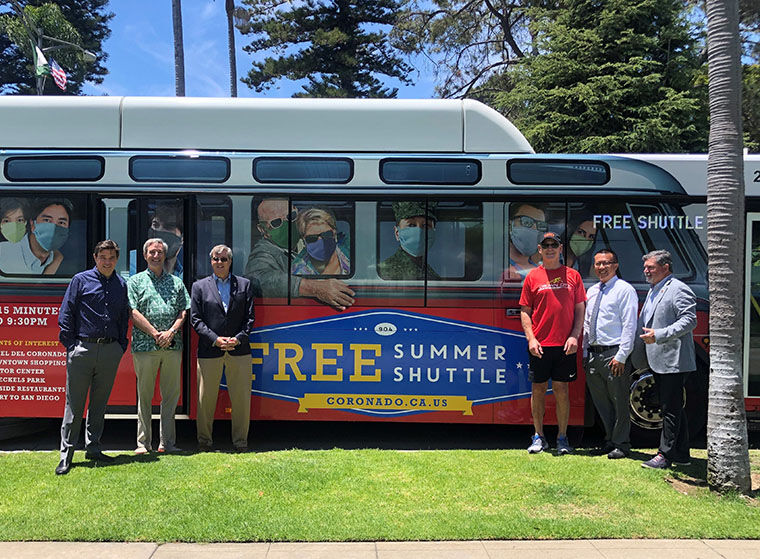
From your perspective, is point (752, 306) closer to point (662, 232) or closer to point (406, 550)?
point (662, 232)

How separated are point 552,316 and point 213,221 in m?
3.13

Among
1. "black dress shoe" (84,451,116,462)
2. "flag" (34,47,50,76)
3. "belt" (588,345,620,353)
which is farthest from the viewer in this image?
"flag" (34,47,50,76)

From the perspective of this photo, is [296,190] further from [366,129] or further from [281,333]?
[281,333]

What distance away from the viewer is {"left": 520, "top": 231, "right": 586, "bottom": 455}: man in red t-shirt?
17.0 feet

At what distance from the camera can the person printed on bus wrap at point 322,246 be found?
550 centimetres

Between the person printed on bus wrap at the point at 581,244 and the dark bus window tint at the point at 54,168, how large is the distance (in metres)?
4.29

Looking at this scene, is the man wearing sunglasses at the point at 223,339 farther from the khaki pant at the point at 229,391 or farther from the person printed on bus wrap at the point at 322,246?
the person printed on bus wrap at the point at 322,246

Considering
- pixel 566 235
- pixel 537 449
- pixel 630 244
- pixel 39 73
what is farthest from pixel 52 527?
pixel 39 73

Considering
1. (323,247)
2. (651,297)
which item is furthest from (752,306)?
(323,247)

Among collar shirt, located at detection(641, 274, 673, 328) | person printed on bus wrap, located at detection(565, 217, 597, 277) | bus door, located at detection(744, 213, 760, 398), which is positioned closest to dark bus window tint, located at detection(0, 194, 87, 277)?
person printed on bus wrap, located at detection(565, 217, 597, 277)

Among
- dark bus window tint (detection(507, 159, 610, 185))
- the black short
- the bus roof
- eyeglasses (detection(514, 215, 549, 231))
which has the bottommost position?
the black short

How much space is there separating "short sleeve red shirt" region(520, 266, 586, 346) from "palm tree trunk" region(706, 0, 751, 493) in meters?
1.12

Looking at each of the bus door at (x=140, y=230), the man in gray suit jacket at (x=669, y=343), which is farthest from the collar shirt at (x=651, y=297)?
the bus door at (x=140, y=230)

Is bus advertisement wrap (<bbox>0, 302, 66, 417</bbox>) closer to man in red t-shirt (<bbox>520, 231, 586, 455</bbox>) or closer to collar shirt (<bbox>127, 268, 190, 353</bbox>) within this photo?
collar shirt (<bbox>127, 268, 190, 353</bbox>)
